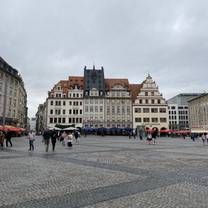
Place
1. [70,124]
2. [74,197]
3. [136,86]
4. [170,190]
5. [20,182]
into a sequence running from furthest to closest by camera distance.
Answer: [136,86] → [70,124] → [20,182] → [170,190] → [74,197]

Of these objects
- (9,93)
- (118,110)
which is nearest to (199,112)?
(118,110)

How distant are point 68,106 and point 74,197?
81695mm

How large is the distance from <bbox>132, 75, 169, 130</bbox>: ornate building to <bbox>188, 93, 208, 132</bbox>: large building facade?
22462mm

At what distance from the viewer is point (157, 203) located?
6027 millimetres

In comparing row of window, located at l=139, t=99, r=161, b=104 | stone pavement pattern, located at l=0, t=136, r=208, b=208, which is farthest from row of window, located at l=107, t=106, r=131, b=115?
stone pavement pattern, located at l=0, t=136, r=208, b=208

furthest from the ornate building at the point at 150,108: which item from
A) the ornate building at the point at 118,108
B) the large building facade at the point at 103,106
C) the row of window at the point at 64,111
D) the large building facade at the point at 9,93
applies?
the large building facade at the point at 9,93

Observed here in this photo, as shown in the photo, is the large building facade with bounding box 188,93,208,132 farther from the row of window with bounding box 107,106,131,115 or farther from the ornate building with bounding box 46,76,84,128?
the ornate building with bounding box 46,76,84,128

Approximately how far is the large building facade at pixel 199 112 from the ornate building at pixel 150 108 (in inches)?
884

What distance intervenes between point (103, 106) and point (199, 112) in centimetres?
4508

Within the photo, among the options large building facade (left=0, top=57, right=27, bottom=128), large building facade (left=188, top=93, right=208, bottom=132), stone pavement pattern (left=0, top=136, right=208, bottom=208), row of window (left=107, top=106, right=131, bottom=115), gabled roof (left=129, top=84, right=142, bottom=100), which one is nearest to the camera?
stone pavement pattern (left=0, top=136, right=208, bottom=208)

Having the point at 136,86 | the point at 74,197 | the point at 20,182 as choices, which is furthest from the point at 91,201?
the point at 136,86

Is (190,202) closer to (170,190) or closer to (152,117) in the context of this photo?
(170,190)

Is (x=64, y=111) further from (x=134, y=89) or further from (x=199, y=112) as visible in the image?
(x=199, y=112)

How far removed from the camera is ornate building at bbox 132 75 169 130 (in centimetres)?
8769
